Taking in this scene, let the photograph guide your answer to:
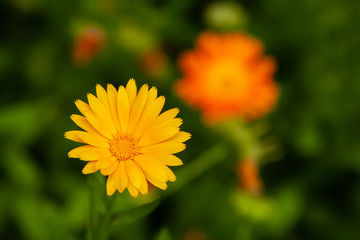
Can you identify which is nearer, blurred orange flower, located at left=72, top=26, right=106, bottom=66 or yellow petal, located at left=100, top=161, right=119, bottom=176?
yellow petal, located at left=100, top=161, right=119, bottom=176

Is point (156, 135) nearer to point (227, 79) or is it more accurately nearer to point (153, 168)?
point (153, 168)

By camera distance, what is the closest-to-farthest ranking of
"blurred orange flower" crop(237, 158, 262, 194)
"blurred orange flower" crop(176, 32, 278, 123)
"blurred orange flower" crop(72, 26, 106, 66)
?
"blurred orange flower" crop(237, 158, 262, 194) → "blurred orange flower" crop(176, 32, 278, 123) → "blurred orange flower" crop(72, 26, 106, 66)

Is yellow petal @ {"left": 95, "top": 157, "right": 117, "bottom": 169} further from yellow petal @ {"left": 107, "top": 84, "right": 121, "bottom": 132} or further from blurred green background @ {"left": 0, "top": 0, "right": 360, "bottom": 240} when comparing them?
blurred green background @ {"left": 0, "top": 0, "right": 360, "bottom": 240}

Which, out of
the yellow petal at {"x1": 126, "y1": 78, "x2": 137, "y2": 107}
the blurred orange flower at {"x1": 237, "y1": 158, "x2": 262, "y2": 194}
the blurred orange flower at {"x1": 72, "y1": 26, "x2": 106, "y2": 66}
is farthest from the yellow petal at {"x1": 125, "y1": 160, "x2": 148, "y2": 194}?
the blurred orange flower at {"x1": 72, "y1": 26, "x2": 106, "y2": 66}

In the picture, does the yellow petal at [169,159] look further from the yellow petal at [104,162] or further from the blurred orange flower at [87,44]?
the blurred orange flower at [87,44]

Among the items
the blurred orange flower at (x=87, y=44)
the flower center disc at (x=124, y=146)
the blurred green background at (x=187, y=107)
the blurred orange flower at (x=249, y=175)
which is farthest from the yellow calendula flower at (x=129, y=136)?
the blurred orange flower at (x=87, y=44)

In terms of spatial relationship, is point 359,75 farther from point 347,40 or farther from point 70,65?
point 70,65
